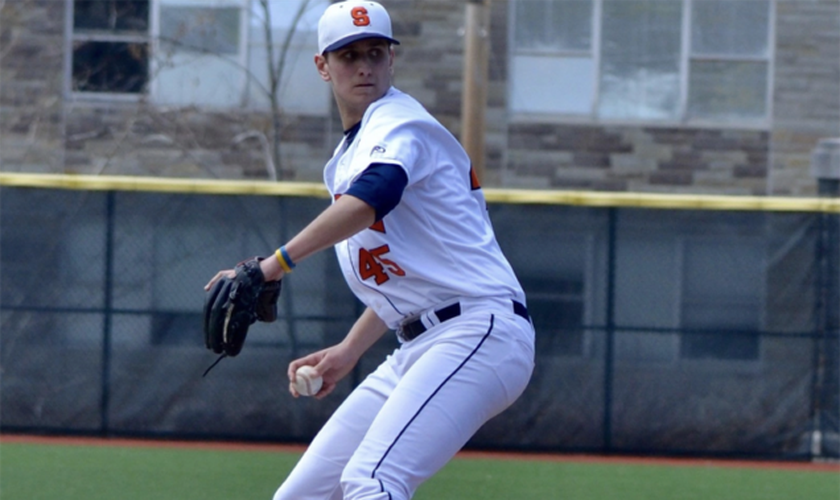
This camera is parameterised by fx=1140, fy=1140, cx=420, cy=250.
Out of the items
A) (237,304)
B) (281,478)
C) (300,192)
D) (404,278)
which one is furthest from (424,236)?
(300,192)

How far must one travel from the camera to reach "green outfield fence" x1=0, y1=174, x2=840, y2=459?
7699mm

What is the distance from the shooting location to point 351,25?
3.14 meters

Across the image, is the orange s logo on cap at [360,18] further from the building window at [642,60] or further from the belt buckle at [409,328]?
the building window at [642,60]

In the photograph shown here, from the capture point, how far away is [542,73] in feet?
37.8

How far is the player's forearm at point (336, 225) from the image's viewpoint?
278 cm

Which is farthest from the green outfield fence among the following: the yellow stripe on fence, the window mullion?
the window mullion

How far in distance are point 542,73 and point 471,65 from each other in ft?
8.88

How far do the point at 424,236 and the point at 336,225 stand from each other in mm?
379

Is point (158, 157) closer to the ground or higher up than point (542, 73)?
closer to the ground

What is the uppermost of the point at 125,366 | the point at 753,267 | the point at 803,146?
the point at 803,146

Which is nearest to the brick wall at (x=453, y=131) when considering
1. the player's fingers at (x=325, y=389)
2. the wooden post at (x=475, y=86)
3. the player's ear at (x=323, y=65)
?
the wooden post at (x=475, y=86)

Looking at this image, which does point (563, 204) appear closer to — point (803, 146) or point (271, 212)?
point (271, 212)

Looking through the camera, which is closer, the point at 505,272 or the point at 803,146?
the point at 505,272

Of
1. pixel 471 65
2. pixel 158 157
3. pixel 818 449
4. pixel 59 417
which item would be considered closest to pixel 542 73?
pixel 471 65
